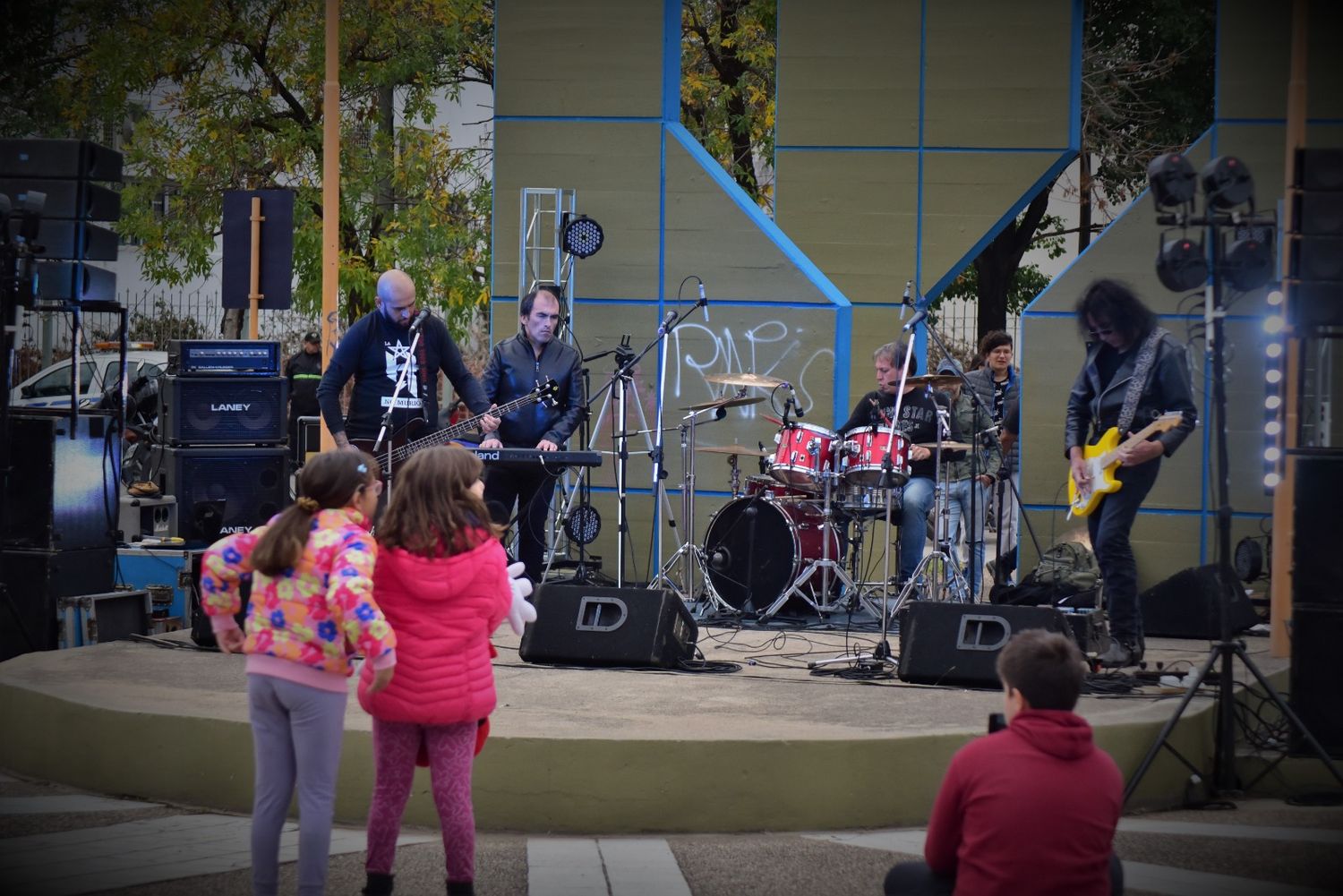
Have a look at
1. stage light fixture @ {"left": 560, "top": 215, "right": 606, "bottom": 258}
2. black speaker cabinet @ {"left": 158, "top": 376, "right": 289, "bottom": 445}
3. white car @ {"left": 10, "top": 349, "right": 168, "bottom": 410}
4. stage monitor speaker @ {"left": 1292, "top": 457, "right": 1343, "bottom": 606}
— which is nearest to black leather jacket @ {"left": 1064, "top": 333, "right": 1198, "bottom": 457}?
stage monitor speaker @ {"left": 1292, "top": 457, "right": 1343, "bottom": 606}

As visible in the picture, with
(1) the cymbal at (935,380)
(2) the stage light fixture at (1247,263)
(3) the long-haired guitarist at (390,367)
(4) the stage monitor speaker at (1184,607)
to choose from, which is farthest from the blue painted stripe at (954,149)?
(2) the stage light fixture at (1247,263)

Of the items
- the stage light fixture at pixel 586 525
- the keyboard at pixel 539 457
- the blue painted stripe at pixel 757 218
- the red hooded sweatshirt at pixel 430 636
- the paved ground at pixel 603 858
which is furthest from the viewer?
the blue painted stripe at pixel 757 218

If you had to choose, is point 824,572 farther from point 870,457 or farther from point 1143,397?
point 1143,397

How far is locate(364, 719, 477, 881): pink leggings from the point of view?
16.8 ft

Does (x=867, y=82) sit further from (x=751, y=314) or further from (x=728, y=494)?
(x=728, y=494)

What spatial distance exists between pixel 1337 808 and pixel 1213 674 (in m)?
0.82

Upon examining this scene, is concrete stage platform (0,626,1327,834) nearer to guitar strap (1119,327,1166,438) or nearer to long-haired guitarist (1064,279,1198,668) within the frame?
long-haired guitarist (1064,279,1198,668)

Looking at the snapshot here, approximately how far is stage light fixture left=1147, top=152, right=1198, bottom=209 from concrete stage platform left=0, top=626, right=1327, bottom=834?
241 cm

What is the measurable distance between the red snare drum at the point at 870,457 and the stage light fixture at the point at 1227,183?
10.1ft

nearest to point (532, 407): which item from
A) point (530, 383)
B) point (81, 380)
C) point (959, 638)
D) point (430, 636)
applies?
point (530, 383)

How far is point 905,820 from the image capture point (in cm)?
665

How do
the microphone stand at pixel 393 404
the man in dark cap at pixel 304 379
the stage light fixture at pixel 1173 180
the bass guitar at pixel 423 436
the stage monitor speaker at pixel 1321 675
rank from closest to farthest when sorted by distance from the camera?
1. the stage light fixture at pixel 1173 180
2. the stage monitor speaker at pixel 1321 675
3. the microphone stand at pixel 393 404
4. the bass guitar at pixel 423 436
5. the man in dark cap at pixel 304 379

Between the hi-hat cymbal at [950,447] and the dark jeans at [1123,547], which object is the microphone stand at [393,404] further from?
the dark jeans at [1123,547]

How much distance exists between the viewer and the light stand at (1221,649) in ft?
22.9
